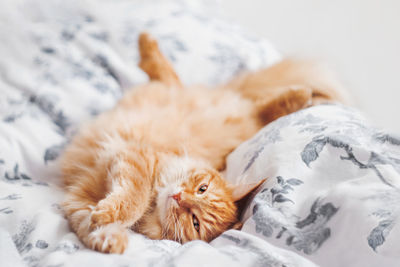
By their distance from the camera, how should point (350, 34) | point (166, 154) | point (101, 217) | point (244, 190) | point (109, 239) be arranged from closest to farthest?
point (109, 239) → point (101, 217) → point (244, 190) → point (166, 154) → point (350, 34)

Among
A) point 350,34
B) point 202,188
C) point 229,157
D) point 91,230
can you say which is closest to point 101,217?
point 91,230

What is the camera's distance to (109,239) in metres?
0.85

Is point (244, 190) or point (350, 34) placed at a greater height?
point (350, 34)

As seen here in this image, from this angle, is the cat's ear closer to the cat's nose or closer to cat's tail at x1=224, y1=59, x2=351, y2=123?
the cat's nose

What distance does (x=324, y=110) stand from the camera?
4.02ft

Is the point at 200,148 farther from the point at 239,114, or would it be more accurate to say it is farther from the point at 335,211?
the point at 335,211

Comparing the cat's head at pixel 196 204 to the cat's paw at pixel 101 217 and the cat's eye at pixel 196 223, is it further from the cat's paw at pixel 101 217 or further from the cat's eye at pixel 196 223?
the cat's paw at pixel 101 217

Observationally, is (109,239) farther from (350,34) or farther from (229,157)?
(350,34)

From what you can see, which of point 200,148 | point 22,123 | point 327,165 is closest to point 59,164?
point 22,123

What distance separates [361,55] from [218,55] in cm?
112

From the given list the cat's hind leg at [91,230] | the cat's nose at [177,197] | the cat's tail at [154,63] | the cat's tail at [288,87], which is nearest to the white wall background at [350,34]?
the cat's tail at [288,87]

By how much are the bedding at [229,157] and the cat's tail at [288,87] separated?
0.17 m

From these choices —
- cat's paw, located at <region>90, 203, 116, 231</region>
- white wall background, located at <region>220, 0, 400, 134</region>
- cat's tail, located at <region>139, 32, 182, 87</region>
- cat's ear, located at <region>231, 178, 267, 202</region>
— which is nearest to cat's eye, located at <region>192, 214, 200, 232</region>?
cat's ear, located at <region>231, 178, 267, 202</region>

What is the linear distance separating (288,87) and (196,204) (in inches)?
29.3
